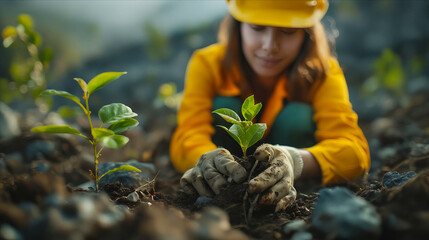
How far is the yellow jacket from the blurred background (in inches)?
95.6

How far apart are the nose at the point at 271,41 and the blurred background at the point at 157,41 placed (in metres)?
2.87

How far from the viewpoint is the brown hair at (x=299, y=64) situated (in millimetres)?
1577

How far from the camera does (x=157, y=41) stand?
485cm

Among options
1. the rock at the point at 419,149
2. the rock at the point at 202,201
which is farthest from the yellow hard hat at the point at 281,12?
the rock at the point at 419,149

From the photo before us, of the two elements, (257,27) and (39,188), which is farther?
(257,27)

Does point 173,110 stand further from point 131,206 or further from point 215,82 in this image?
point 131,206

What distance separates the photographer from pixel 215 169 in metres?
0.90

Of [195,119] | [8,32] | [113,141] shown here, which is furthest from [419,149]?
[8,32]

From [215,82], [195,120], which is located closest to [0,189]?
[195,120]

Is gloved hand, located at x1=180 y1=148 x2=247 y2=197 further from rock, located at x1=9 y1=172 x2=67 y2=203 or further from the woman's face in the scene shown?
the woman's face

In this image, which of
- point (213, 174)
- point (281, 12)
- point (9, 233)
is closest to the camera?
point (9, 233)

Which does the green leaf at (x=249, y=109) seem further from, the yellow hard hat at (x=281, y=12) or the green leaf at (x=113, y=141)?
the yellow hard hat at (x=281, y=12)

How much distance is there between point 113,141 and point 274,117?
115 cm

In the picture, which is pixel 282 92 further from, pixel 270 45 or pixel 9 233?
pixel 9 233
